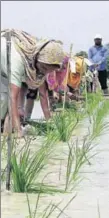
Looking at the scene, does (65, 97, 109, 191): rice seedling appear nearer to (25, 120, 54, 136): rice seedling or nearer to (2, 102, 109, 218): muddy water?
(2, 102, 109, 218): muddy water

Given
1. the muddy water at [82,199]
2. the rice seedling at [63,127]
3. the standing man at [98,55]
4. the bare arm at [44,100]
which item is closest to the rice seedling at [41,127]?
the rice seedling at [63,127]

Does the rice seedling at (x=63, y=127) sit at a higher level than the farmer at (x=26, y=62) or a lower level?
lower

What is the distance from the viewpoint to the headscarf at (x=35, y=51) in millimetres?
5344

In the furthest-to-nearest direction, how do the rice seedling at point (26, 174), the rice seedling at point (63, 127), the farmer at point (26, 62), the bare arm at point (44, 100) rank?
the bare arm at point (44, 100) < the farmer at point (26, 62) < the rice seedling at point (63, 127) < the rice seedling at point (26, 174)

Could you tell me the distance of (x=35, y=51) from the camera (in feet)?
17.9

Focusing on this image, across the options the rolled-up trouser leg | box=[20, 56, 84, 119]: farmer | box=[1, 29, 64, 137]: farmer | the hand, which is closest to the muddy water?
the hand

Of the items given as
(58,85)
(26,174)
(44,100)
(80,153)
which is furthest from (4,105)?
(58,85)

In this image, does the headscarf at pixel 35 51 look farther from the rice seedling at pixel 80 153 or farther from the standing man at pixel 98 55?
the standing man at pixel 98 55

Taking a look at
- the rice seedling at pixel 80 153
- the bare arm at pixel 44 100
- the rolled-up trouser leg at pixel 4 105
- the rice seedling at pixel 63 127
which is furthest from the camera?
the bare arm at pixel 44 100

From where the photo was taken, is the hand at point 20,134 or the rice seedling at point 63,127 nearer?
the hand at point 20,134

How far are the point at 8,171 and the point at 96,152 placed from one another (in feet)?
4.88

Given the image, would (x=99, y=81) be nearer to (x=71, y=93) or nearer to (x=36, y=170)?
(x=71, y=93)

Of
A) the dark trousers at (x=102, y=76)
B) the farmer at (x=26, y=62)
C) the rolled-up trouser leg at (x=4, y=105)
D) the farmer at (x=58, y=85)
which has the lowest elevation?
the dark trousers at (x=102, y=76)

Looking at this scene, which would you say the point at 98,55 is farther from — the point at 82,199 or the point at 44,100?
the point at 82,199
